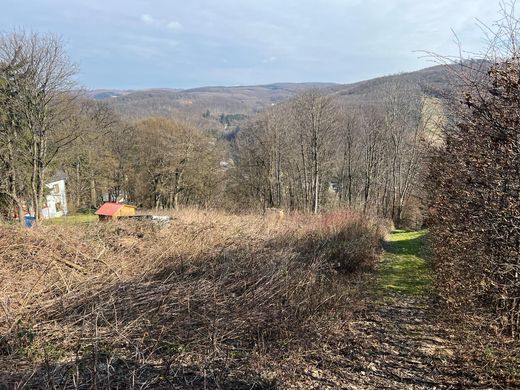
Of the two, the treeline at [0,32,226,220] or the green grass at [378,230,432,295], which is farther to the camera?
the treeline at [0,32,226,220]

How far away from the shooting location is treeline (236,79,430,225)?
31406 millimetres

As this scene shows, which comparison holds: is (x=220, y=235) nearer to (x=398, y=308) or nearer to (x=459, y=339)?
(x=398, y=308)

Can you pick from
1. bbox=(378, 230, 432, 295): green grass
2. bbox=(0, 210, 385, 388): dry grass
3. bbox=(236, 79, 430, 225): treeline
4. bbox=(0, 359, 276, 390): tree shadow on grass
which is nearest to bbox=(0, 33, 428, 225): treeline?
bbox=(236, 79, 430, 225): treeline

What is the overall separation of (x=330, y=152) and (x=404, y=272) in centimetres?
2428

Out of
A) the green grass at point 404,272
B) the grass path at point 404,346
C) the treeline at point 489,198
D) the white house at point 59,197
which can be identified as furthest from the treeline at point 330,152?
the treeline at point 489,198

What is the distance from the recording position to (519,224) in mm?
3510

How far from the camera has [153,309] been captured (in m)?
4.86

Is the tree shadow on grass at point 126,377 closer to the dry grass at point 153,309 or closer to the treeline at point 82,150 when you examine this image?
the dry grass at point 153,309

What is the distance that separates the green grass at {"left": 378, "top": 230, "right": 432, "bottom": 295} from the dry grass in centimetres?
83

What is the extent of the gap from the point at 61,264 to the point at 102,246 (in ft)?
3.26

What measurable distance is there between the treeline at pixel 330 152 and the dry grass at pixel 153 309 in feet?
79.6

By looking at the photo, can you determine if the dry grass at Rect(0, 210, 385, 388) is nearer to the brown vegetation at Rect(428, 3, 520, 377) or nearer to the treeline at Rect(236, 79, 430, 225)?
the brown vegetation at Rect(428, 3, 520, 377)

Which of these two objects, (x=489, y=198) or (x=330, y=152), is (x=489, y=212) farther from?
(x=330, y=152)

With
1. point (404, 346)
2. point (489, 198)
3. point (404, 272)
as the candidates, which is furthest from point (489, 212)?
point (404, 272)
